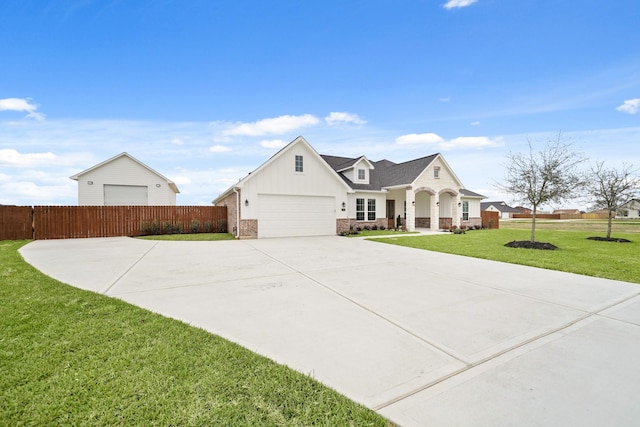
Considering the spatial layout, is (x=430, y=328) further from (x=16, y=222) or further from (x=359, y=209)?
(x=16, y=222)

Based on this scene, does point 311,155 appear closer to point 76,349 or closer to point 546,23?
point 546,23

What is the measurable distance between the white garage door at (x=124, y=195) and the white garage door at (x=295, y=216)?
13.0 metres

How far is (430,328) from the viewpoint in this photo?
3596 mm

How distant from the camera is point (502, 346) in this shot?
3.15 m

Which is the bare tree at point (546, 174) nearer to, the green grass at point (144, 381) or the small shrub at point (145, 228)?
the green grass at point (144, 381)

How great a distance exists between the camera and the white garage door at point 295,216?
1476cm

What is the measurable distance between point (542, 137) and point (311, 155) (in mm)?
11521

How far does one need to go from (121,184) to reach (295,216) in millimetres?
15150

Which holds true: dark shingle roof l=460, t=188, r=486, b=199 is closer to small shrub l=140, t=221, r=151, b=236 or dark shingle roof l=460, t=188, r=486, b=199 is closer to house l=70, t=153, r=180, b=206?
small shrub l=140, t=221, r=151, b=236

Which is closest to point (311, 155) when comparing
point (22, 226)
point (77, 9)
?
point (77, 9)

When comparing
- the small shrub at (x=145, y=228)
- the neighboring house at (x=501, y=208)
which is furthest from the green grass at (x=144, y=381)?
the neighboring house at (x=501, y=208)

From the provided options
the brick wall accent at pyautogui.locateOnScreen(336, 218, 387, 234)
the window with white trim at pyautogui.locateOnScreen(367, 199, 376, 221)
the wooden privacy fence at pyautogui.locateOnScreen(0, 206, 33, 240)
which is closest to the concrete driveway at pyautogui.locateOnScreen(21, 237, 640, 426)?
the brick wall accent at pyautogui.locateOnScreen(336, 218, 387, 234)

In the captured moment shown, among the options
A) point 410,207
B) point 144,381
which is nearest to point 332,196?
→ point 410,207

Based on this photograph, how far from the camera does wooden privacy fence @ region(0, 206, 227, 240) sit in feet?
47.7
